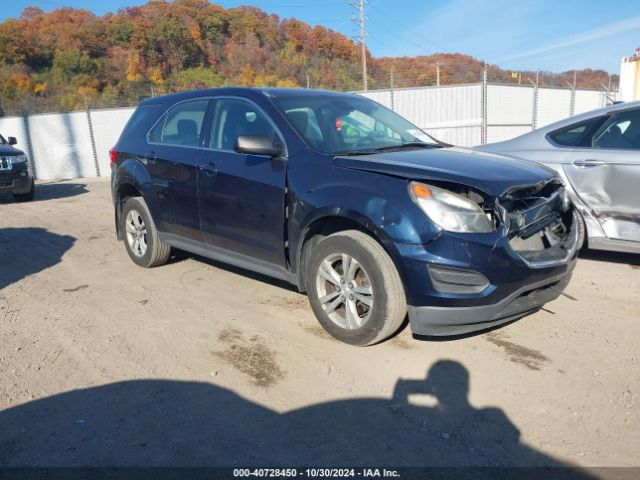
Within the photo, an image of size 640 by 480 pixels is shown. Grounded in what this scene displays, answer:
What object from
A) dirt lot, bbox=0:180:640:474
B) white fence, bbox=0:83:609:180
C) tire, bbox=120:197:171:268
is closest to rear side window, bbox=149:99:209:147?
tire, bbox=120:197:171:268

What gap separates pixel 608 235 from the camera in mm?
5102

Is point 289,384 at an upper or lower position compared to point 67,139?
lower

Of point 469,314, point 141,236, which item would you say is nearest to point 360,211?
point 469,314

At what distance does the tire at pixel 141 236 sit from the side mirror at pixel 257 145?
6.45 feet

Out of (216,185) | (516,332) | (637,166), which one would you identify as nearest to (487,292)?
(516,332)

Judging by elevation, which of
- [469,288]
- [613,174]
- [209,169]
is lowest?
[469,288]

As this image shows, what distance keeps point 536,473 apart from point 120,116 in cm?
1830

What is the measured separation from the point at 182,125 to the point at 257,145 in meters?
1.48

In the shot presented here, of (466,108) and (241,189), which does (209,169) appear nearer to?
(241,189)

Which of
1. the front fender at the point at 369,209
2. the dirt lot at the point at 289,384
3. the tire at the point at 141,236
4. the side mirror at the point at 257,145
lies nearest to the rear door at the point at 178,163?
the tire at the point at 141,236

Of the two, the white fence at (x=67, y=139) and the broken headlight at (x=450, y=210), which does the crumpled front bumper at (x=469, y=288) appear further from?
the white fence at (x=67, y=139)

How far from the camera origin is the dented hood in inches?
130

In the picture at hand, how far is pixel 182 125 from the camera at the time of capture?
506 cm

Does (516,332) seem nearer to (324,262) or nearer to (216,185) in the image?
(324,262)
